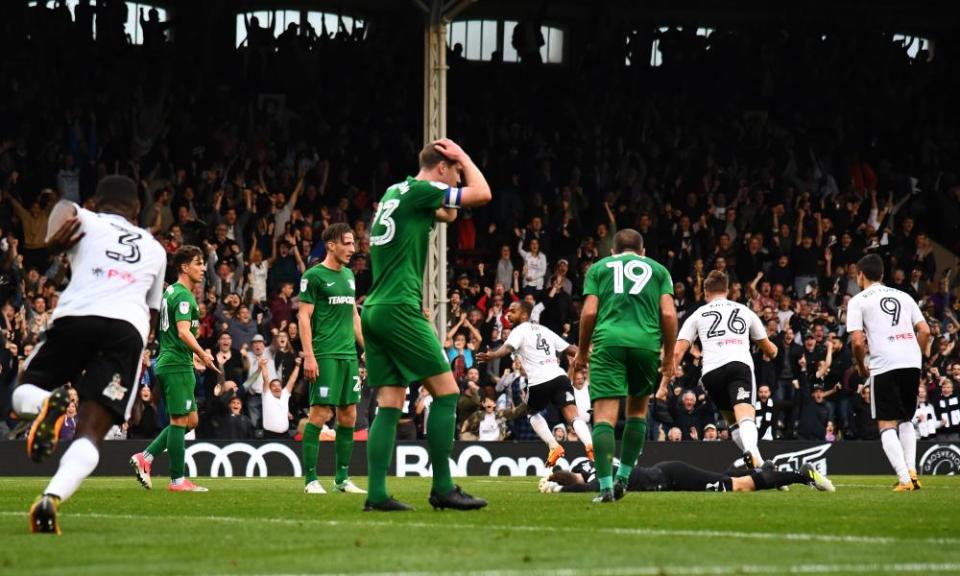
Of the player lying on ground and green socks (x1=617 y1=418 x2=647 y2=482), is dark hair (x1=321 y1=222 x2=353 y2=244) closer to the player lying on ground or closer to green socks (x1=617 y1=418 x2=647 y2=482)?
the player lying on ground

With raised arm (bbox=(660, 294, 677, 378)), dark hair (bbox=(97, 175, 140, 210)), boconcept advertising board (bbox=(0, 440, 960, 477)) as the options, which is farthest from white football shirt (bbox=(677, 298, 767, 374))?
dark hair (bbox=(97, 175, 140, 210))

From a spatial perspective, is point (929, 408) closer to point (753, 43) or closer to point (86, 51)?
point (753, 43)

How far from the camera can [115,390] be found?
27.3 ft

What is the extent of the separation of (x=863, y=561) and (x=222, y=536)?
3.43 m

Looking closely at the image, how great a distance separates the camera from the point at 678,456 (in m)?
22.8

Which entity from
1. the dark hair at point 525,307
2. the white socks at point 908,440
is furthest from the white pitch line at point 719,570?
the dark hair at point 525,307

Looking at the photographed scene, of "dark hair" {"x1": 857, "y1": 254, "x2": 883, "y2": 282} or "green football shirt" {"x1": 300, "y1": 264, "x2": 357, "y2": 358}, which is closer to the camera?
"green football shirt" {"x1": 300, "y1": 264, "x2": 357, "y2": 358}

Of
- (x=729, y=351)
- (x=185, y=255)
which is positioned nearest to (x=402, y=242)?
(x=185, y=255)

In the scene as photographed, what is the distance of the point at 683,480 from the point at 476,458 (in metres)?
8.98

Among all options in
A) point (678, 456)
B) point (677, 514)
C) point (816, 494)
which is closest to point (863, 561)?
point (677, 514)

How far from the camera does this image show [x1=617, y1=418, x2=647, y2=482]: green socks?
12062mm

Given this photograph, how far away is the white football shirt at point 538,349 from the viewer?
1911 cm

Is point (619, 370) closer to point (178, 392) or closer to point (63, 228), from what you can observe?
point (63, 228)

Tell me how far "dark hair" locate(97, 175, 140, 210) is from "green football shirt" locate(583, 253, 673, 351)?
425 cm
